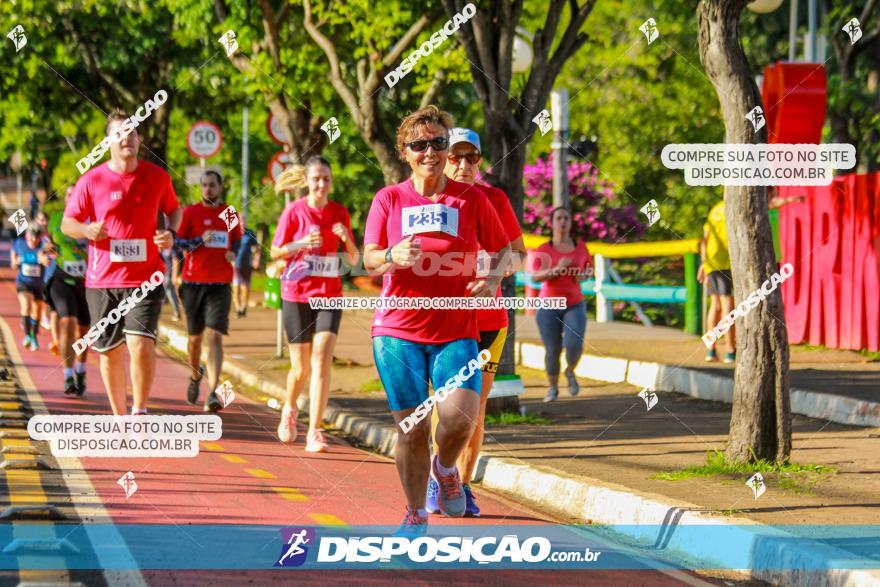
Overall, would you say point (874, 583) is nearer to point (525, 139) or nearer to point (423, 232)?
point (423, 232)

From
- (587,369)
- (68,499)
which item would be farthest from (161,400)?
(68,499)

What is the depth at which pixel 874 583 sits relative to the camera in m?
6.41

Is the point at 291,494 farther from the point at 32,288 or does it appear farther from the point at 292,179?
the point at 32,288

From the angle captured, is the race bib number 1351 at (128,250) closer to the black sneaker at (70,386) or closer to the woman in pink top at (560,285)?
the black sneaker at (70,386)

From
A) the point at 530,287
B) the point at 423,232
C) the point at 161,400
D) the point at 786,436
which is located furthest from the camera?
the point at 530,287

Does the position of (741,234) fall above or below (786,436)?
above

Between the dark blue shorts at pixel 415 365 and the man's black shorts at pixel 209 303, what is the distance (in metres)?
6.29

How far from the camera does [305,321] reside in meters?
11.9

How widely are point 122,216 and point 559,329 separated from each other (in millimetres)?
5156

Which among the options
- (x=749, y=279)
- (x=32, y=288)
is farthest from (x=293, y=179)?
(x=32, y=288)

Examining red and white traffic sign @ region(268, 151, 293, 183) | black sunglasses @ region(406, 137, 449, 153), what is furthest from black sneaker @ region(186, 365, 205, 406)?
black sunglasses @ region(406, 137, 449, 153)

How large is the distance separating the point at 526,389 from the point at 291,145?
5309 millimetres

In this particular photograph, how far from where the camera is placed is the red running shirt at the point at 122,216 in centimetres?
1123

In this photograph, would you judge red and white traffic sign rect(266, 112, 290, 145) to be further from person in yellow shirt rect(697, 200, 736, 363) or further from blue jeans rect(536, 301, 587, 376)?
blue jeans rect(536, 301, 587, 376)
